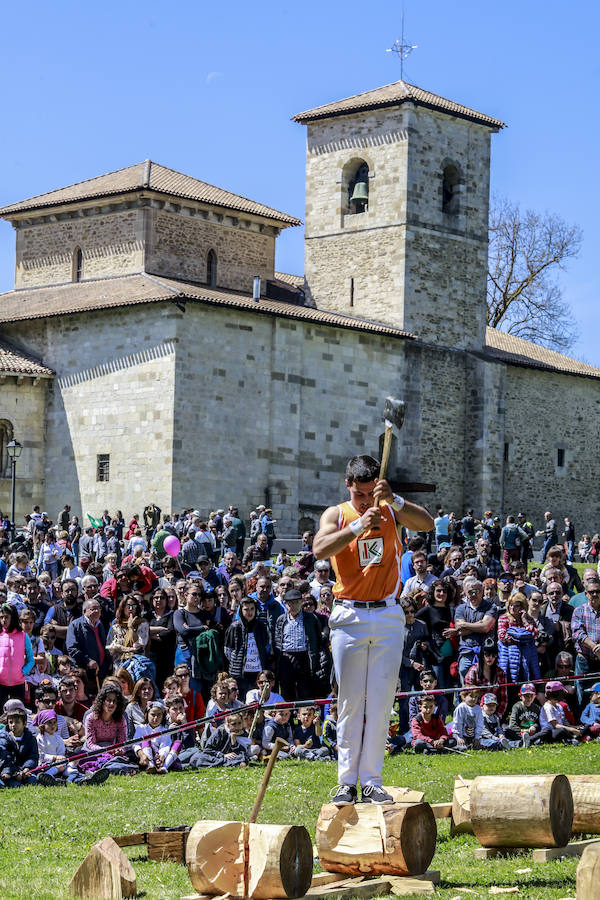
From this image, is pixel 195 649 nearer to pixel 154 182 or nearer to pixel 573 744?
pixel 573 744

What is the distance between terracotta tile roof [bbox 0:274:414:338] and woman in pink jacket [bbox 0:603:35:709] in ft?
74.2

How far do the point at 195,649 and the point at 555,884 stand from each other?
26.4 feet

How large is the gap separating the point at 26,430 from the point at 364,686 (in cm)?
3202

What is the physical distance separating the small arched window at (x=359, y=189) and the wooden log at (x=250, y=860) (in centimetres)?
3693

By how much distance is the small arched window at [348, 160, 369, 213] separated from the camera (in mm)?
43281

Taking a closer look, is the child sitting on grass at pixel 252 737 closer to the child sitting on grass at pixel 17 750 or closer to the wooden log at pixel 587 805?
the child sitting on grass at pixel 17 750

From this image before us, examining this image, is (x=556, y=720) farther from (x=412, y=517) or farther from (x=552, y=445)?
(x=552, y=445)

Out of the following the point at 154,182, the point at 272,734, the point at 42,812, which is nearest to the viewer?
the point at 42,812

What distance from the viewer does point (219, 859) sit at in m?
7.48

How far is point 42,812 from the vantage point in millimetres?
11234

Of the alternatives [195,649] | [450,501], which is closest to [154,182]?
[450,501]

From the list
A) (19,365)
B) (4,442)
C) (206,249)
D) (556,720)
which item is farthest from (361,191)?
(556,720)

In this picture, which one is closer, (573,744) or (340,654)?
(340,654)

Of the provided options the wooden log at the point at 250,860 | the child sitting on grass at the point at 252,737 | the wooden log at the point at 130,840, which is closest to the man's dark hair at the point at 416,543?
the child sitting on grass at the point at 252,737
